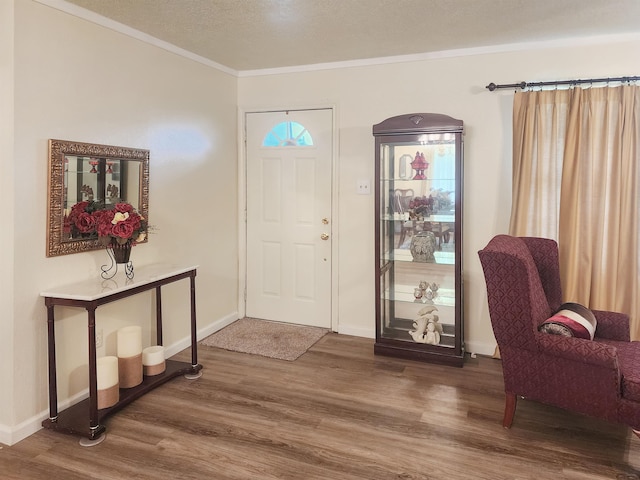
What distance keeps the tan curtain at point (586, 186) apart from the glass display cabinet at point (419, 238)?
512mm

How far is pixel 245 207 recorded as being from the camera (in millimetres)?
4816

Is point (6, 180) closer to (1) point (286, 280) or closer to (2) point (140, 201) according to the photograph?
(2) point (140, 201)

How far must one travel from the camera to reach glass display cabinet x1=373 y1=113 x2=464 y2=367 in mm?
3719

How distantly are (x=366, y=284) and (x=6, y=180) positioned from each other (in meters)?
2.90

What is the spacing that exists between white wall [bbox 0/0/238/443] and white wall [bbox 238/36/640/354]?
3.23 feet

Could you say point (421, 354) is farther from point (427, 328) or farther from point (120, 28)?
point (120, 28)

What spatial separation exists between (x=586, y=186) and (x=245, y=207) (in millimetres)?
3019

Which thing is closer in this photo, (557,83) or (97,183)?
(97,183)

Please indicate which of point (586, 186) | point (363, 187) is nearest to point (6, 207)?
point (363, 187)

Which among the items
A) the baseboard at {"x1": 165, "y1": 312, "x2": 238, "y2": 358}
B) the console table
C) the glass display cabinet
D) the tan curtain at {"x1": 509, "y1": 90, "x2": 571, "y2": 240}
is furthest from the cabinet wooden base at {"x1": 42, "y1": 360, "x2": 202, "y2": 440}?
the tan curtain at {"x1": 509, "y1": 90, "x2": 571, "y2": 240}

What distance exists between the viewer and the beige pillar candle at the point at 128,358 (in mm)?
3129

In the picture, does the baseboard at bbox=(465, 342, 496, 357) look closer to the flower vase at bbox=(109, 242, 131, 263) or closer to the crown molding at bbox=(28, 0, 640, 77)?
the crown molding at bbox=(28, 0, 640, 77)

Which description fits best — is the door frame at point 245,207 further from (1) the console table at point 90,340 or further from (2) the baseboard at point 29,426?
(1) the console table at point 90,340

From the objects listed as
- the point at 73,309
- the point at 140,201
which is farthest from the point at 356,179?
the point at 73,309
